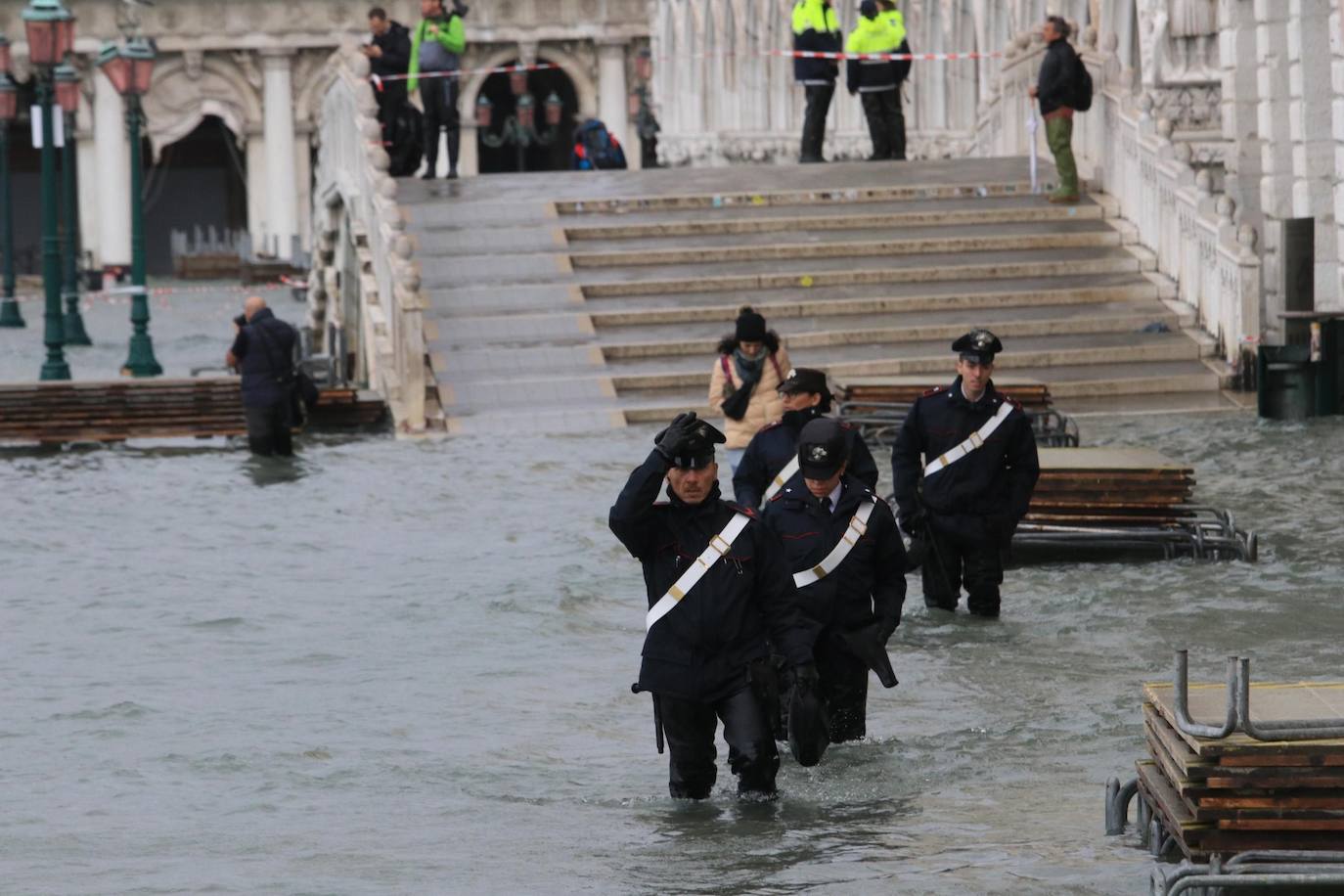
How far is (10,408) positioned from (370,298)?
3.88 meters

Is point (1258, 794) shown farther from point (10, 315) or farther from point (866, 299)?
point (10, 315)

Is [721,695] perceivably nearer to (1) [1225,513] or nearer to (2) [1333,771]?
(2) [1333,771]

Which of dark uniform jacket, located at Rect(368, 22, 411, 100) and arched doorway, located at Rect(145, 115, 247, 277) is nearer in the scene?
dark uniform jacket, located at Rect(368, 22, 411, 100)

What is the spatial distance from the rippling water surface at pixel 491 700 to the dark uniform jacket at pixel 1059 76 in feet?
21.4

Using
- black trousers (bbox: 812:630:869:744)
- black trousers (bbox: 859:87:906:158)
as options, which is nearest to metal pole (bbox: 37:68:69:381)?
black trousers (bbox: 859:87:906:158)

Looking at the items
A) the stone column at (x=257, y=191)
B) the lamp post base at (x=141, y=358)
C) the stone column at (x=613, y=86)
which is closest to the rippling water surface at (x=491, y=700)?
the lamp post base at (x=141, y=358)

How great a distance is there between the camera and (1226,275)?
931 inches

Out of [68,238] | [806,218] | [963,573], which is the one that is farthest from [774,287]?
[68,238]

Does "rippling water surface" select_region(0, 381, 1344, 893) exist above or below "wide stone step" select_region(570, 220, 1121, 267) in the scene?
below

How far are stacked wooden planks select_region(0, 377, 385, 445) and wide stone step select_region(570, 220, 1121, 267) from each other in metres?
3.33

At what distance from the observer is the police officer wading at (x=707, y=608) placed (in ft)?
30.0

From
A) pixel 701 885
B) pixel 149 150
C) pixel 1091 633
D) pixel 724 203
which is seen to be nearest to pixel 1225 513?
pixel 1091 633

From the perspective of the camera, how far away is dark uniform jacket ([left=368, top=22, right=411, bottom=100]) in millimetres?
29859

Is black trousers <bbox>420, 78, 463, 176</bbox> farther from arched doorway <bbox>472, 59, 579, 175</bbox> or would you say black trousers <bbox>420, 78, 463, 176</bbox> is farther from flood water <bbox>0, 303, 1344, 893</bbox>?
arched doorway <bbox>472, 59, 579, 175</bbox>
